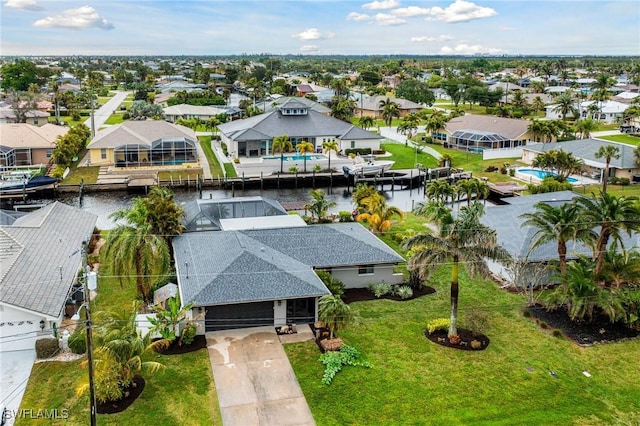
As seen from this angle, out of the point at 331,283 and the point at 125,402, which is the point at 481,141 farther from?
the point at 125,402

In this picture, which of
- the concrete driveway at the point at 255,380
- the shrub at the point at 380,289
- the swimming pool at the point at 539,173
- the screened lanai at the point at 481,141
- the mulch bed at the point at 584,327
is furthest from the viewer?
the screened lanai at the point at 481,141

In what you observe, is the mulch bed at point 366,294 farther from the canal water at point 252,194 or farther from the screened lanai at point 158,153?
the screened lanai at point 158,153

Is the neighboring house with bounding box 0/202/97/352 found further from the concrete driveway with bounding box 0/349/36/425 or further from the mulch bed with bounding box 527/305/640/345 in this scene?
the mulch bed with bounding box 527/305/640/345

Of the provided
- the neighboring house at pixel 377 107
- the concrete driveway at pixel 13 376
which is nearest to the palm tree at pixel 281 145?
the neighboring house at pixel 377 107

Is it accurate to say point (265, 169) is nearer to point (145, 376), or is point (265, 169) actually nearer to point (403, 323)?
point (403, 323)

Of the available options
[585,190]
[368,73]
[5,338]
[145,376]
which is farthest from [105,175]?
[368,73]

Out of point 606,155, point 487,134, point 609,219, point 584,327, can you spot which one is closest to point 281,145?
point 487,134
